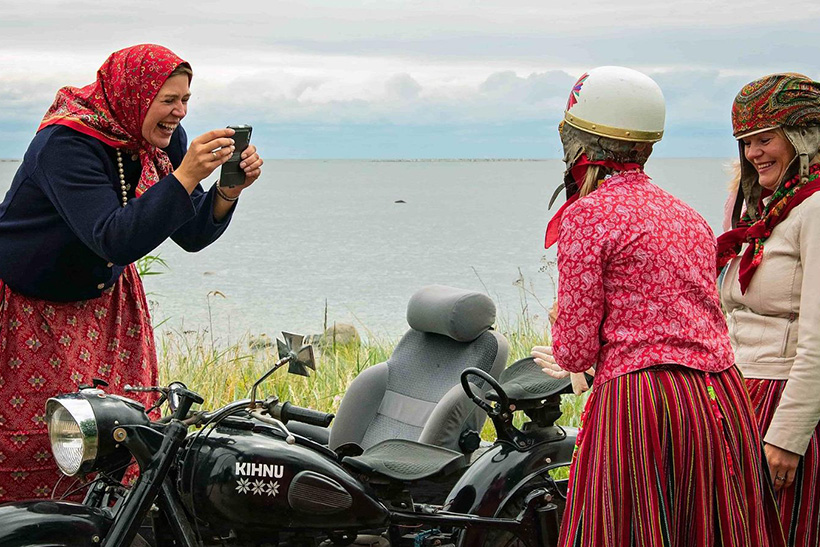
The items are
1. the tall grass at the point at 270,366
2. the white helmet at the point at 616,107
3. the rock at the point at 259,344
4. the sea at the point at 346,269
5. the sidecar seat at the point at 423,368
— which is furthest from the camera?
the sea at the point at 346,269

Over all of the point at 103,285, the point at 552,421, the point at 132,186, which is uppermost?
the point at 132,186

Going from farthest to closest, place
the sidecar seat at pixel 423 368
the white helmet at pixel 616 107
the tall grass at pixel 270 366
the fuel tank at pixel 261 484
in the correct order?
the tall grass at pixel 270 366, the sidecar seat at pixel 423 368, the fuel tank at pixel 261 484, the white helmet at pixel 616 107

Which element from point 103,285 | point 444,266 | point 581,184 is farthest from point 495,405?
point 444,266

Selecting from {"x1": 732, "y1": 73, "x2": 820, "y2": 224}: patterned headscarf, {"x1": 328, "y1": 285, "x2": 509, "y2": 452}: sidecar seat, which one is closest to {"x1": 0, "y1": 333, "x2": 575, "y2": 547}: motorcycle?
{"x1": 328, "y1": 285, "x2": 509, "y2": 452}: sidecar seat

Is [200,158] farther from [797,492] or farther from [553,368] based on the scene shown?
[797,492]

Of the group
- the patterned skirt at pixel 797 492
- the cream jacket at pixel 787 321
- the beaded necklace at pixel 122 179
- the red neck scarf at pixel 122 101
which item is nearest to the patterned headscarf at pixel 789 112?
the cream jacket at pixel 787 321

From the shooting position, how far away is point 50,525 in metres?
2.50

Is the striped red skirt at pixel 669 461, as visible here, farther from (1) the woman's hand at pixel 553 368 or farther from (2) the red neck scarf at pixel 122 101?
(2) the red neck scarf at pixel 122 101

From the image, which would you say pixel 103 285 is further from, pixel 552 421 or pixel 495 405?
pixel 552 421

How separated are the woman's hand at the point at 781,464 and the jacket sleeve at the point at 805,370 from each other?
28 millimetres

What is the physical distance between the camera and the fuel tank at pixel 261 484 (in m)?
2.71

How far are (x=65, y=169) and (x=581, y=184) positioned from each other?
4.80 feet

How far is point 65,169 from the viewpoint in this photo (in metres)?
3.04

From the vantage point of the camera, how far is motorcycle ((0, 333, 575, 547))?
2533mm
